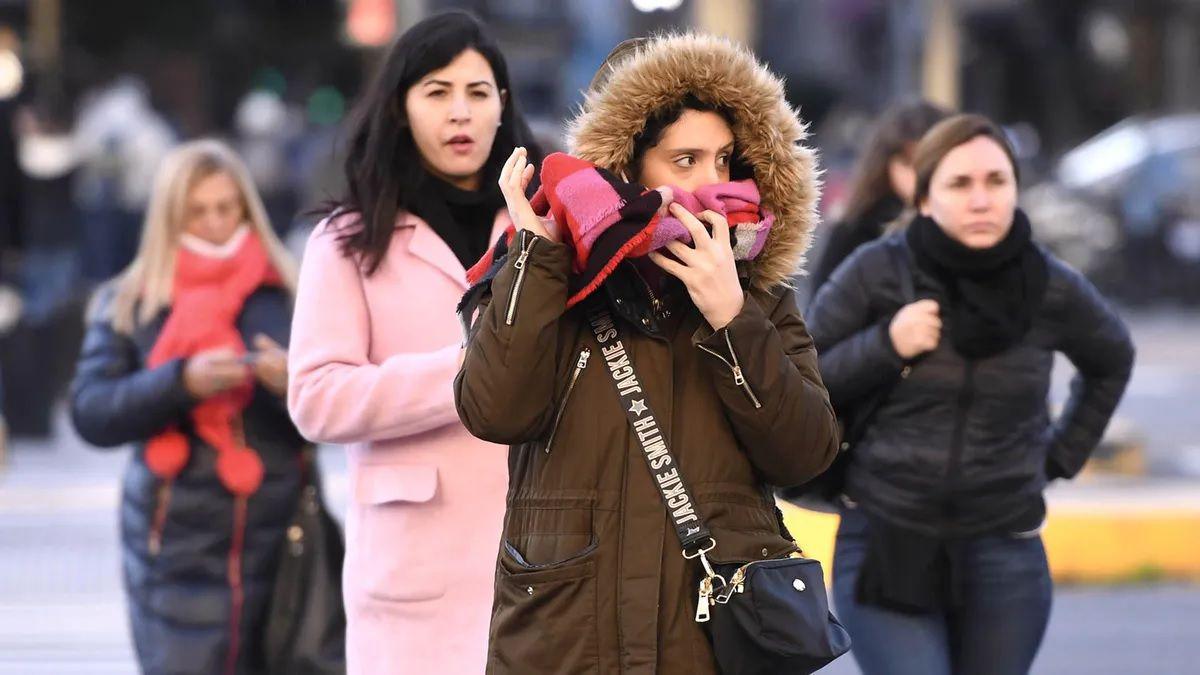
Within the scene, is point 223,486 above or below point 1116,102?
below

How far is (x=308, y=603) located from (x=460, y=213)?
135cm

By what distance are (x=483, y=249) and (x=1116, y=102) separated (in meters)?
35.8

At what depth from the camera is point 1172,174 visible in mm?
23781

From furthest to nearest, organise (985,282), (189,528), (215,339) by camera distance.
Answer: (215,339) → (189,528) → (985,282)

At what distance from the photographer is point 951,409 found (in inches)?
198

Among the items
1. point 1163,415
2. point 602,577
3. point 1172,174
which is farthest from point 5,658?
point 1172,174

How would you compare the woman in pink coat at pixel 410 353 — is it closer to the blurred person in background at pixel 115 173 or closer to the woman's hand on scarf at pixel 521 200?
the woman's hand on scarf at pixel 521 200

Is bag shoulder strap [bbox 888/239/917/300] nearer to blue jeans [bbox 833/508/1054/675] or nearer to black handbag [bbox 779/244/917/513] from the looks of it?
black handbag [bbox 779/244/917/513]

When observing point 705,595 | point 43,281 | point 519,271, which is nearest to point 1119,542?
point 705,595

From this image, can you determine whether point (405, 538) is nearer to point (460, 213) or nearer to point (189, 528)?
point (460, 213)

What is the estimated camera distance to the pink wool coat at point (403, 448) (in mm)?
4332

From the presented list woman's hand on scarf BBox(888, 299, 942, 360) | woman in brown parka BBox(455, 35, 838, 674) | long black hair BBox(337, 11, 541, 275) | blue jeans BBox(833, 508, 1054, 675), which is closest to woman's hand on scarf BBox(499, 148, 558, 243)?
woman in brown parka BBox(455, 35, 838, 674)

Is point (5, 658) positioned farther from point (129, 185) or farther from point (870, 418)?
point (129, 185)

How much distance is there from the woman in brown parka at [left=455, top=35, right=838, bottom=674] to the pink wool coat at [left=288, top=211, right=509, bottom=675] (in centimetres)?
79
